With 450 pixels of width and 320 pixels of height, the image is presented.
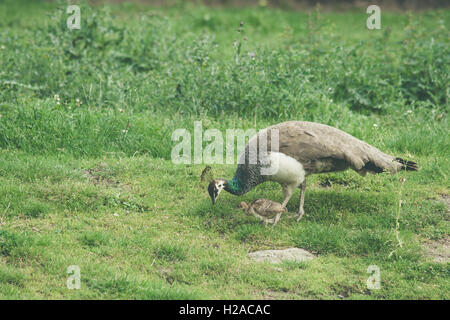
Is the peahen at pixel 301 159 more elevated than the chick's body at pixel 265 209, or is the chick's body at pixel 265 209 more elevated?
the peahen at pixel 301 159

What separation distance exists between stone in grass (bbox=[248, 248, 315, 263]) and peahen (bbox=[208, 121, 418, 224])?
59 centimetres

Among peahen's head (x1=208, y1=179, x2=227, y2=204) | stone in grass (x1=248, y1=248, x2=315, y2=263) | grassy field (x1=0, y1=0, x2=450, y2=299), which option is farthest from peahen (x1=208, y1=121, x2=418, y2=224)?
stone in grass (x1=248, y1=248, x2=315, y2=263)

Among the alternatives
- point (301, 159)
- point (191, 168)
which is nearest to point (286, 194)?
point (301, 159)

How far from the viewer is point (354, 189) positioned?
6914mm

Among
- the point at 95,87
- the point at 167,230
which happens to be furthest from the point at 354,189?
the point at 95,87

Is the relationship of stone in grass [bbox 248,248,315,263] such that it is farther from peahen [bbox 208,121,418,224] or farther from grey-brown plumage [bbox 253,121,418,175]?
grey-brown plumage [bbox 253,121,418,175]

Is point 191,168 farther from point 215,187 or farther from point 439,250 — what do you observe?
point 439,250

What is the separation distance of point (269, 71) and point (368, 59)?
85.2 inches

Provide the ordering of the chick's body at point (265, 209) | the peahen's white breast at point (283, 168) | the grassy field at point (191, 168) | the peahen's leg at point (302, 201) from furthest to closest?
1. the peahen's leg at point (302, 201)
2. the chick's body at point (265, 209)
3. the peahen's white breast at point (283, 168)
4. the grassy field at point (191, 168)

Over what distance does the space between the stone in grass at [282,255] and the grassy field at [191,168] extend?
0.11 metres

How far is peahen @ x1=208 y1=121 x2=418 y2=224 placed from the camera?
6.00 metres

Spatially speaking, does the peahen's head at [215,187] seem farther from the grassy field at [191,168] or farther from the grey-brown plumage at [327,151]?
the grey-brown plumage at [327,151]

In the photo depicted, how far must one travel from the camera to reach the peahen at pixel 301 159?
600 centimetres

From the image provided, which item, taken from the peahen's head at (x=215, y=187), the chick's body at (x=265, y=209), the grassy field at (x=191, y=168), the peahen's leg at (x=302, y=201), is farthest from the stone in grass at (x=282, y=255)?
the peahen's head at (x=215, y=187)
